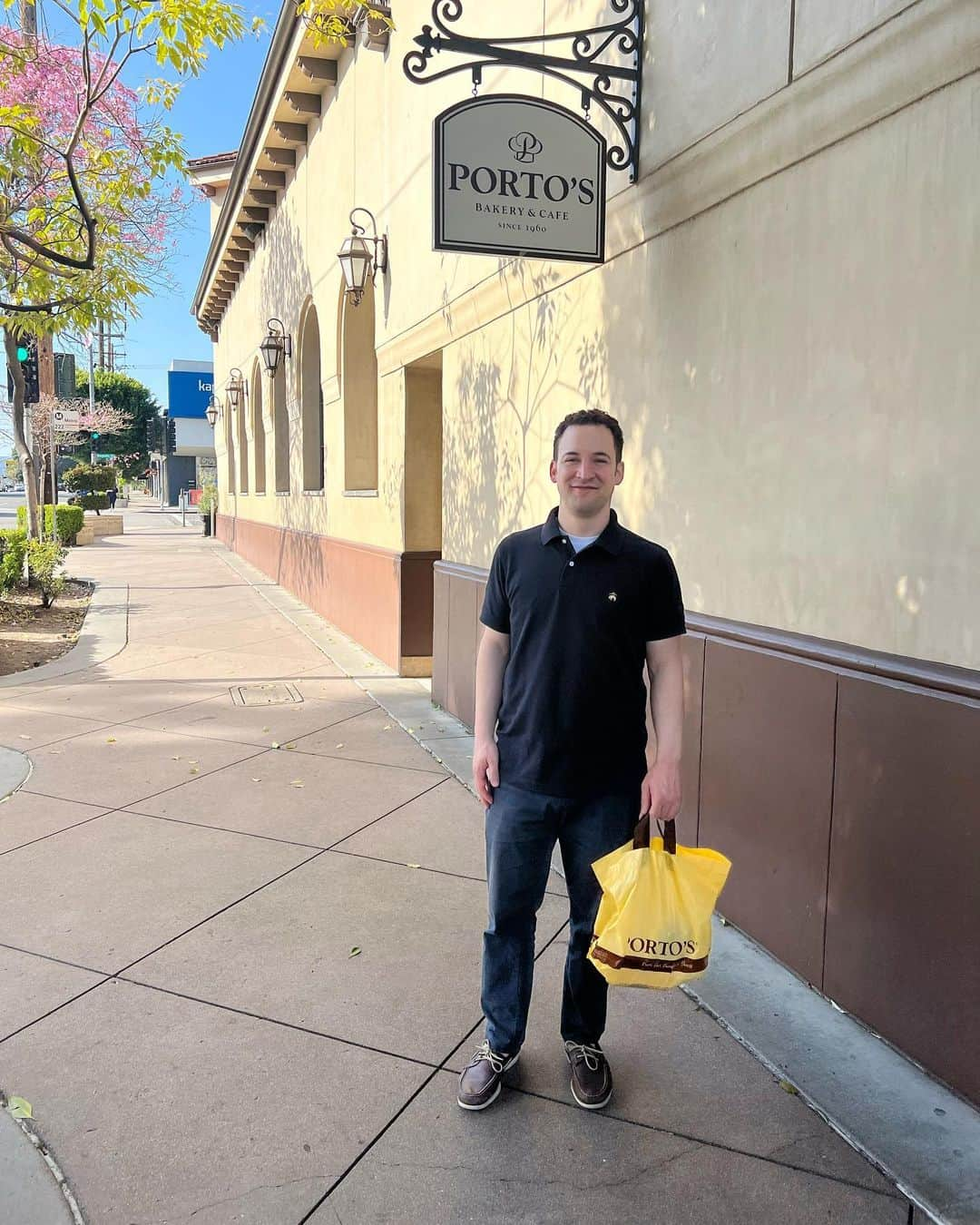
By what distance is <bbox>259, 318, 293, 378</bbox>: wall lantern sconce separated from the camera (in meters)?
15.8

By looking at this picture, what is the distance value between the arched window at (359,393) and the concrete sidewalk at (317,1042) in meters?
6.26

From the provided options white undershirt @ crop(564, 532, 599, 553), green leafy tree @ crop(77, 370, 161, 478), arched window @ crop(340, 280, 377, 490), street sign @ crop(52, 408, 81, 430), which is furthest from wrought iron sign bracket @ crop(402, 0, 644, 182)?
green leafy tree @ crop(77, 370, 161, 478)

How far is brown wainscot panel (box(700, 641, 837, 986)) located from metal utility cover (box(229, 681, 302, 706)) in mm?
4729

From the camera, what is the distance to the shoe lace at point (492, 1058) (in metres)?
2.85

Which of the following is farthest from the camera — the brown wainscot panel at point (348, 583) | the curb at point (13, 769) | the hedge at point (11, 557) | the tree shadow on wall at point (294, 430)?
the tree shadow on wall at point (294, 430)

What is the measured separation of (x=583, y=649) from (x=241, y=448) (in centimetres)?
2236

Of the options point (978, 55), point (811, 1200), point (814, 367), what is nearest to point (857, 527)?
point (814, 367)

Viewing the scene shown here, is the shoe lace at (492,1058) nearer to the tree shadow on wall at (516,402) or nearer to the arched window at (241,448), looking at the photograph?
the tree shadow on wall at (516,402)

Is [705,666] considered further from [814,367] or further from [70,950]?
[70,950]

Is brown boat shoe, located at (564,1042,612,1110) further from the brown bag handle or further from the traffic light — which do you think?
the traffic light

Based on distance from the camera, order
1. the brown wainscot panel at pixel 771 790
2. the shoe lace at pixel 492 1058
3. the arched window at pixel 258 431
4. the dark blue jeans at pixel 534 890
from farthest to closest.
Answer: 1. the arched window at pixel 258 431
2. the brown wainscot panel at pixel 771 790
3. the shoe lace at pixel 492 1058
4. the dark blue jeans at pixel 534 890

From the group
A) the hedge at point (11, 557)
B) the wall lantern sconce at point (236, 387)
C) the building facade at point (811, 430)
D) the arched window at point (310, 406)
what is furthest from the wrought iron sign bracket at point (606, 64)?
the wall lantern sconce at point (236, 387)

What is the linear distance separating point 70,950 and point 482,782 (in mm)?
1974

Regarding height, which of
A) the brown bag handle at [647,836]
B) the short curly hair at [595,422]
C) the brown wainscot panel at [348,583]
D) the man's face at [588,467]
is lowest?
the brown wainscot panel at [348,583]
